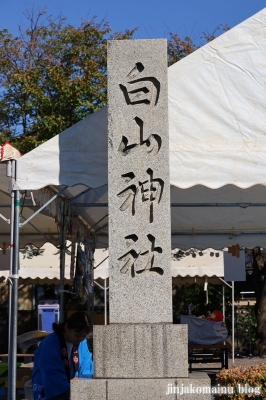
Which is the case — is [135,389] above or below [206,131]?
below

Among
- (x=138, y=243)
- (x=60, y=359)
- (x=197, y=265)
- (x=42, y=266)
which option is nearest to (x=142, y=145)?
(x=138, y=243)

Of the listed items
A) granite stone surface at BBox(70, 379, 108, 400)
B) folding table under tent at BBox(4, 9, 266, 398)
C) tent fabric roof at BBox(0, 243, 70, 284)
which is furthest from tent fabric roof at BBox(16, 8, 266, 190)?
tent fabric roof at BBox(0, 243, 70, 284)

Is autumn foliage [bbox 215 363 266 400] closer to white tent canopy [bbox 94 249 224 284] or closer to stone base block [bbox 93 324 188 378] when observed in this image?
stone base block [bbox 93 324 188 378]

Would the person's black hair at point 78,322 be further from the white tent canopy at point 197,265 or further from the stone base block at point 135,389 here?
the white tent canopy at point 197,265

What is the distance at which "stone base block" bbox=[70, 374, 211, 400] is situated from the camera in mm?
5496

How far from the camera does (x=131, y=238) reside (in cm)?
612

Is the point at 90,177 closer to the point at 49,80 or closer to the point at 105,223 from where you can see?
the point at 105,223

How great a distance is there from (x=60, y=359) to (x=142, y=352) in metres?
0.66

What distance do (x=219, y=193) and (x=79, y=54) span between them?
1198 centimetres

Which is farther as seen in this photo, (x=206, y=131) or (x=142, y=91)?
(x=206, y=131)

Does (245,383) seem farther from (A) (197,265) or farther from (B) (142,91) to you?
(A) (197,265)

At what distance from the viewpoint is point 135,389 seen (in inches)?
220

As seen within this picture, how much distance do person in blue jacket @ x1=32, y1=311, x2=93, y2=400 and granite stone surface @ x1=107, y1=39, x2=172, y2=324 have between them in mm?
399

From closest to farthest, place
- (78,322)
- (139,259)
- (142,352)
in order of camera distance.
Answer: (78,322), (142,352), (139,259)
